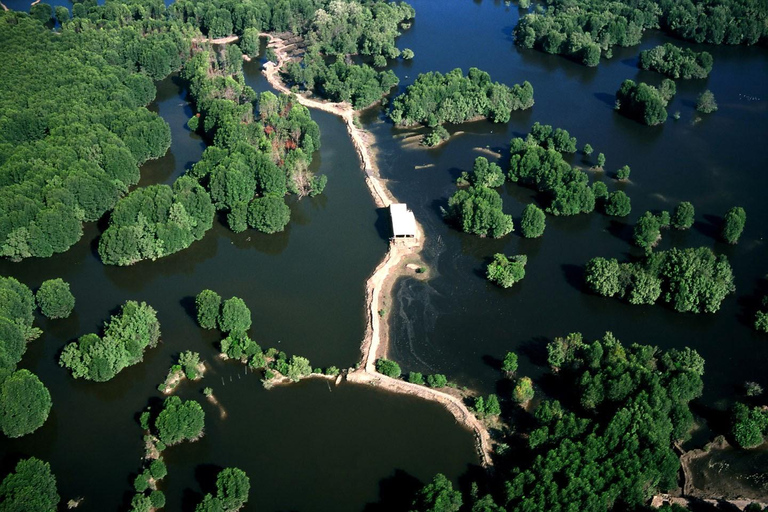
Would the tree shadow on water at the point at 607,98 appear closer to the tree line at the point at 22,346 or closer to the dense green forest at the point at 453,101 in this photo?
the dense green forest at the point at 453,101

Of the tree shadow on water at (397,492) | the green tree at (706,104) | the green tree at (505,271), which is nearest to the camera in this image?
the tree shadow on water at (397,492)

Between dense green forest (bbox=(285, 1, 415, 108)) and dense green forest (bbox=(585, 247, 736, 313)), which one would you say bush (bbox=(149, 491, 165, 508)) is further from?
dense green forest (bbox=(285, 1, 415, 108))

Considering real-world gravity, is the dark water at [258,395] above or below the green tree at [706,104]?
below

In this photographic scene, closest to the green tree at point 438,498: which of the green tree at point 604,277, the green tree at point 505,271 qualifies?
the green tree at point 505,271

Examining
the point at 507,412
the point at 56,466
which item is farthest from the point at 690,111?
the point at 56,466


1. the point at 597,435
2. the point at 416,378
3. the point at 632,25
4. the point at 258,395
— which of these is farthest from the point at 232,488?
the point at 632,25

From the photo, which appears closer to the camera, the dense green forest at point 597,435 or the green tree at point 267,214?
the dense green forest at point 597,435

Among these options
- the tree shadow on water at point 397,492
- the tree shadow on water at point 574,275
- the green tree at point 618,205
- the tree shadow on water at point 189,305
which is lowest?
the tree shadow on water at point 189,305
